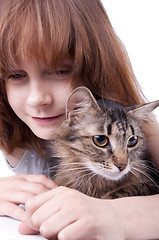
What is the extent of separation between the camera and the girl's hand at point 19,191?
3.21 ft

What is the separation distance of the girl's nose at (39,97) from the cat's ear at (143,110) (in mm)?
259

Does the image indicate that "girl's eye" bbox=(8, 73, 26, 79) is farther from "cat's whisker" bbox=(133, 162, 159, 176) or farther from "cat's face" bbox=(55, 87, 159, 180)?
"cat's whisker" bbox=(133, 162, 159, 176)

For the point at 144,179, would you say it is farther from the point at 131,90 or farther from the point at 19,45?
the point at 19,45

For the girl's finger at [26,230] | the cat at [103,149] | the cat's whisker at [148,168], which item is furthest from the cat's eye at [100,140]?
the girl's finger at [26,230]

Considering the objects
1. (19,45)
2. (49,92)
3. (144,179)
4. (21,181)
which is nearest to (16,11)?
(19,45)

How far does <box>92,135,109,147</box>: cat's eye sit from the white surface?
296mm

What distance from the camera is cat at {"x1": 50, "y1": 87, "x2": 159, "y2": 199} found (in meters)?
0.92

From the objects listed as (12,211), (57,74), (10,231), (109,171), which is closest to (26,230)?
(10,231)

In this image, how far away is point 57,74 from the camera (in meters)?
1.06

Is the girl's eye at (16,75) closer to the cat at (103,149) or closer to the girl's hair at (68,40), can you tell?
the girl's hair at (68,40)

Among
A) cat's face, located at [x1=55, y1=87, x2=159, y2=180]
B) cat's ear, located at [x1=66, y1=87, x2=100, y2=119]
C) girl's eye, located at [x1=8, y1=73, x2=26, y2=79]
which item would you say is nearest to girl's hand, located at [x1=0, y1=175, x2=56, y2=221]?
cat's face, located at [x1=55, y1=87, x2=159, y2=180]

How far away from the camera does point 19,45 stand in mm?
1002

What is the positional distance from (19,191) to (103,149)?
1.01 ft

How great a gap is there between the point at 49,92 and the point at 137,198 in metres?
0.42
